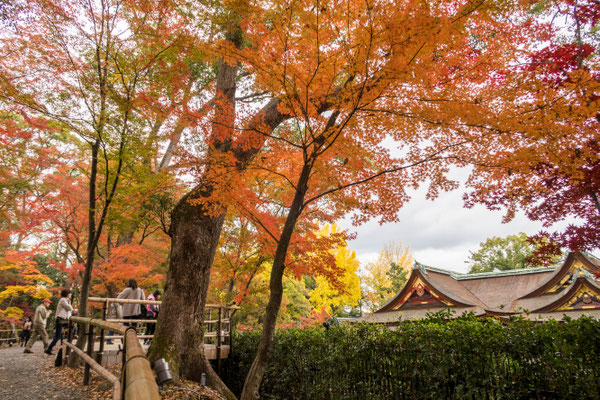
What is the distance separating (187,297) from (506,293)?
13.8 metres

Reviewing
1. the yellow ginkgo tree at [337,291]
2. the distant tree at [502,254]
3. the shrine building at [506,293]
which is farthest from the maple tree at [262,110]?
the distant tree at [502,254]

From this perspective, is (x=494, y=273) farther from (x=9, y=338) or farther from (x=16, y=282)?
(x=16, y=282)

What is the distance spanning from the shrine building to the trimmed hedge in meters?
3.21

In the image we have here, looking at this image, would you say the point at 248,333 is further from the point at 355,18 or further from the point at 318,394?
the point at 355,18

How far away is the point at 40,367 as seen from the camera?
20.9 feet

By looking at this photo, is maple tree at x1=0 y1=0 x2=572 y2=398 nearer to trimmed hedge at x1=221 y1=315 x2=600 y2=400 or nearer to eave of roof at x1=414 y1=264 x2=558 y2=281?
trimmed hedge at x1=221 y1=315 x2=600 y2=400

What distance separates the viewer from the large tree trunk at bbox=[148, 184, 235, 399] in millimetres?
5285

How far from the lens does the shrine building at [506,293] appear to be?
31.2ft

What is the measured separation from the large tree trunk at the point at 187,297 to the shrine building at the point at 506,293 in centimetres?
487

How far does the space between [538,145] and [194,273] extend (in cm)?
582

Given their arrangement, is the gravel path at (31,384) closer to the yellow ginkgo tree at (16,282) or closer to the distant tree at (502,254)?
the yellow ginkgo tree at (16,282)

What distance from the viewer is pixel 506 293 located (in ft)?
43.6

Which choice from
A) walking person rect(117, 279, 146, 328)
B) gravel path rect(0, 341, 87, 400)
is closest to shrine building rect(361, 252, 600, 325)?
walking person rect(117, 279, 146, 328)

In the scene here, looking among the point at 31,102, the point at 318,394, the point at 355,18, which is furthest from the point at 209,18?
the point at 318,394
